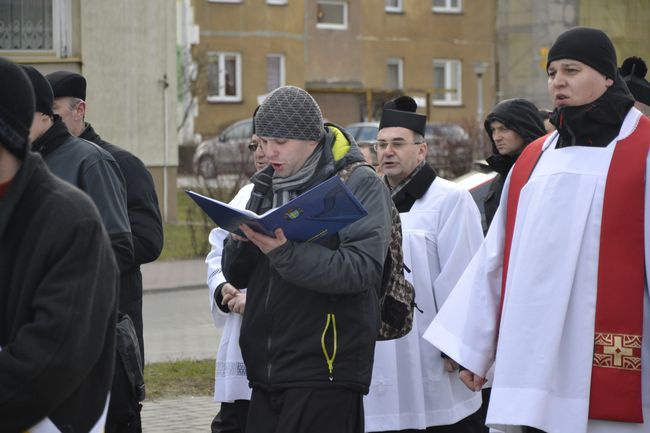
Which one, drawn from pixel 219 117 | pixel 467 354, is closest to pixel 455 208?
pixel 467 354

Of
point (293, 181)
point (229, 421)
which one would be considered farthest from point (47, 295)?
point (229, 421)

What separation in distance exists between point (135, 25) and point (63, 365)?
67.5 ft

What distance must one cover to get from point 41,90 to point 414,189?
9.56 ft

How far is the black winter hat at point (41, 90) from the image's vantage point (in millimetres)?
4727

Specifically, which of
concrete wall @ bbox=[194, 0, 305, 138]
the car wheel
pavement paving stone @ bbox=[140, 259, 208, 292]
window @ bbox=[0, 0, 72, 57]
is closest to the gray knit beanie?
pavement paving stone @ bbox=[140, 259, 208, 292]

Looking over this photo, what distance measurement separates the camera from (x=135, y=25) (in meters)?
23.6

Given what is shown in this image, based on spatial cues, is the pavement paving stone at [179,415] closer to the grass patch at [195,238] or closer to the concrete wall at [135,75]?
the grass patch at [195,238]

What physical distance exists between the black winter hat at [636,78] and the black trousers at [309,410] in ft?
9.91

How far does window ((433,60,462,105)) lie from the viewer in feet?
184

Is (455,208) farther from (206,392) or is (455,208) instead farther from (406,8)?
(406,8)

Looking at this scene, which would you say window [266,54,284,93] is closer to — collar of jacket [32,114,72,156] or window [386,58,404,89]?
window [386,58,404,89]

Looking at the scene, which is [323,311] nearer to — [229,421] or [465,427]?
[229,421]

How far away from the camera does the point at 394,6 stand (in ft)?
179

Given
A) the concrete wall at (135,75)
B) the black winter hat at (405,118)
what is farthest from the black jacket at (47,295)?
the concrete wall at (135,75)
